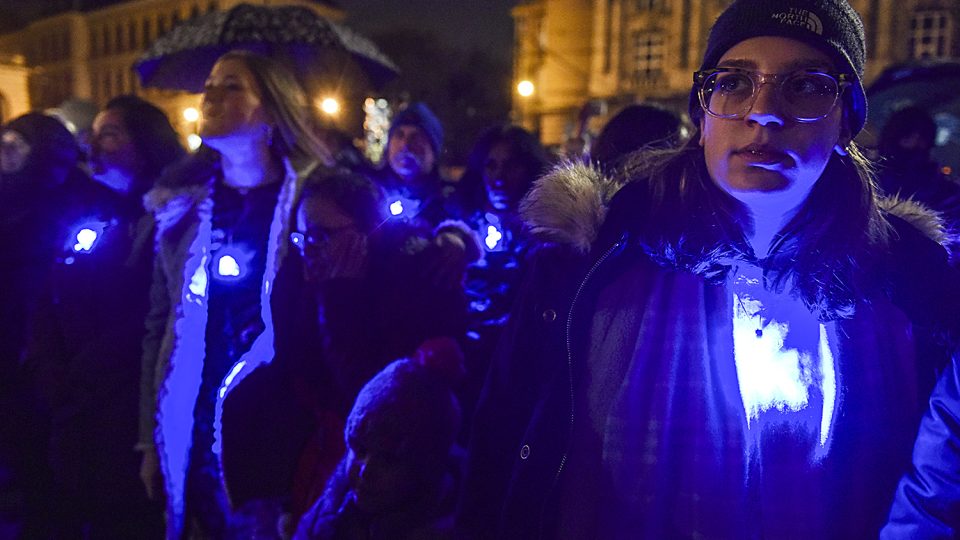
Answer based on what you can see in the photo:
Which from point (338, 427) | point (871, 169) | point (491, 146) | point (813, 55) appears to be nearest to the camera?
point (813, 55)

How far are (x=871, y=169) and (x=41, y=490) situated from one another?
14.9 feet

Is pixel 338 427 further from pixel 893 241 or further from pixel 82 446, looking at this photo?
pixel 893 241

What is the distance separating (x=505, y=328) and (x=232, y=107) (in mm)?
1746

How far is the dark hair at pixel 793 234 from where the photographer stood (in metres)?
1.60

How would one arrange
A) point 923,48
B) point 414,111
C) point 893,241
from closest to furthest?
point 893,241 < point 414,111 < point 923,48

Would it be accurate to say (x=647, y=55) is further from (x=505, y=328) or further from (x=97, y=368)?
(x=505, y=328)

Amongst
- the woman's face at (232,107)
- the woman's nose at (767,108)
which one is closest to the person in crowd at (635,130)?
the woman's nose at (767,108)

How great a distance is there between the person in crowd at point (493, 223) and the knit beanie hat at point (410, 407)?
485mm

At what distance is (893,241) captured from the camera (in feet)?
5.47

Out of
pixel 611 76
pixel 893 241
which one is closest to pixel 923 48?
pixel 611 76

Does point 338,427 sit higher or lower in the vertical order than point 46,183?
lower

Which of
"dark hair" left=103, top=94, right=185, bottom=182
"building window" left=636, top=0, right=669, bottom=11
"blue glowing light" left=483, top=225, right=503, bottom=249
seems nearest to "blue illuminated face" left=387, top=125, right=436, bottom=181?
"blue glowing light" left=483, top=225, right=503, bottom=249

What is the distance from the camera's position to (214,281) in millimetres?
2670

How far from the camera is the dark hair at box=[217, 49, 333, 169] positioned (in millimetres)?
2805
